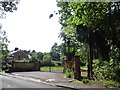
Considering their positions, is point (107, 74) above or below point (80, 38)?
below

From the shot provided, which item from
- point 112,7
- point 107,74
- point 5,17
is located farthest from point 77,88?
point 5,17

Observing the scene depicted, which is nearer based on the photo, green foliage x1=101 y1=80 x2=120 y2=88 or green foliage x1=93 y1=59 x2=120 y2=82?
green foliage x1=101 y1=80 x2=120 y2=88

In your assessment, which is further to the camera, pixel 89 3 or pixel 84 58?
pixel 84 58

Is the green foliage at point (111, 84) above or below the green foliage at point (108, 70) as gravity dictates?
below

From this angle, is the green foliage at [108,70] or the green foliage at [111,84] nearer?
the green foliage at [111,84]

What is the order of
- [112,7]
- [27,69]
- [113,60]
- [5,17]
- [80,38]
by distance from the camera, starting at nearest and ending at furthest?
1. [113,60]
2. [112,7]
3. [5,17]
4. [80,38]
5. [27,69]

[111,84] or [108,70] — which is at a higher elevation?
[108,70]

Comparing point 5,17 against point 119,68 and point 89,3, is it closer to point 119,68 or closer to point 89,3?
point 89,3

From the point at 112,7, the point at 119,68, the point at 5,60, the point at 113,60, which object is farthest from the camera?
the point at 5,60

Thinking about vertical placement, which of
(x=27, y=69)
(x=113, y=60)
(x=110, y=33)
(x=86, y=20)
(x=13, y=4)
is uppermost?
(x=13, y=4)

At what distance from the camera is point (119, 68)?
1012cm

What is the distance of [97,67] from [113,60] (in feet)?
5.22

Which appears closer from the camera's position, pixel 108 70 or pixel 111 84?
pixel 111 84

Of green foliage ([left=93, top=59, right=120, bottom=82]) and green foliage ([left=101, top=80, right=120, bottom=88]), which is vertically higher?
green foliage ([left=93, top=59, right=120, bottom=82])
